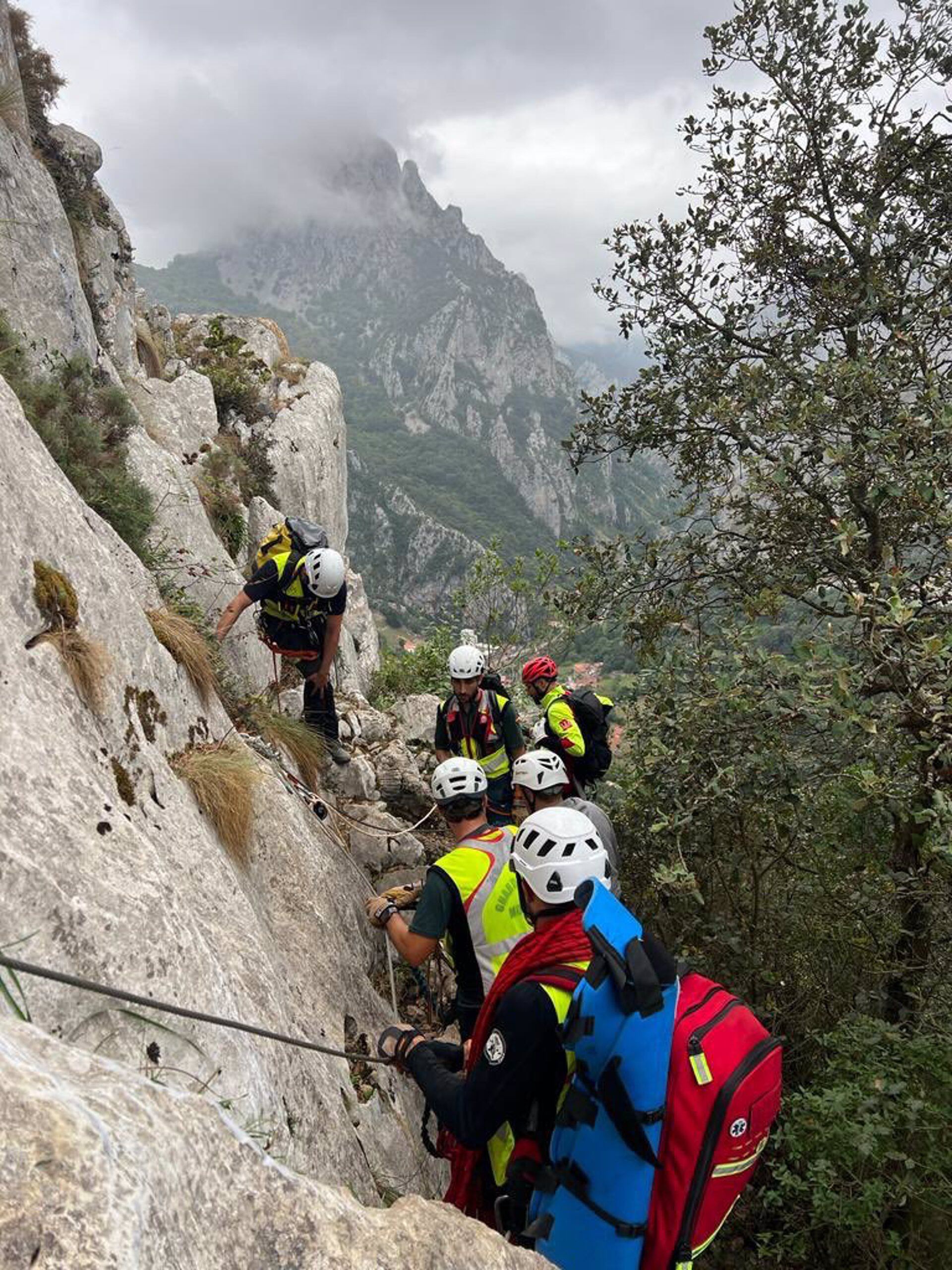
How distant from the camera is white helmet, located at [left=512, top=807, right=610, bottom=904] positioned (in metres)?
4.09

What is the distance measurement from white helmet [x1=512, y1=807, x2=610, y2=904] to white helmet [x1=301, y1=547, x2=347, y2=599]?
15.6ft

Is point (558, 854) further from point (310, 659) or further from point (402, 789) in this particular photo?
point (402, 789)

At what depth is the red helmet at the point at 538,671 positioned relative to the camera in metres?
Result: 9.77

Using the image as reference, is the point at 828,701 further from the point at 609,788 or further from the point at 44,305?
the point at 44,305

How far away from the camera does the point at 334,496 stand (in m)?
26.2

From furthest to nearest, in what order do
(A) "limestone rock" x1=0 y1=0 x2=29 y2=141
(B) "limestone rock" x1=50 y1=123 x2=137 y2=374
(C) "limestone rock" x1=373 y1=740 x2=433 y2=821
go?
1. (B) "limestone rock" x1=50 y1=123 x2=137 y2=374
2. (A) "limestone rock" x1=0 y1=0 x2=29 y2=141
3. (C) "limestone rock" x1=373 y1=740 x2=433 y2=821

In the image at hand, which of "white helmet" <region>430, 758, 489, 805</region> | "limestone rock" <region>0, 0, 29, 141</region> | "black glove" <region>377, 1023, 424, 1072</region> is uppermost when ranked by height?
"limestone rock" <region>0, 0, 29, 141</region>

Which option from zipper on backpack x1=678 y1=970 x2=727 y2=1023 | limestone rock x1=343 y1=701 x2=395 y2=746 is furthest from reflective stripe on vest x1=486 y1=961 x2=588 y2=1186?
limestone rock x1=343 y1=701 x2=395 y2=746

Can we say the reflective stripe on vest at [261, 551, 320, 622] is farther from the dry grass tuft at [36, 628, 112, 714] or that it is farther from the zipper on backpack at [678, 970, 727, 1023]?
the zipper on backpack at [678, 970, 727, 1023]

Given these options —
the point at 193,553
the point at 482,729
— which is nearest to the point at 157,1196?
the point at 482,729

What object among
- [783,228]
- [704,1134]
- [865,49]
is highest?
[865,49]

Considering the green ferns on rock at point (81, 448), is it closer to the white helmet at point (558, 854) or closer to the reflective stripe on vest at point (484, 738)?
the reflective stripe on vest at point (484, 738)

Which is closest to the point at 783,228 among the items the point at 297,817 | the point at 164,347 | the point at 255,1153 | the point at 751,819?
the point at 751,819

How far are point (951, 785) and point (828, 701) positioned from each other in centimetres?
141
